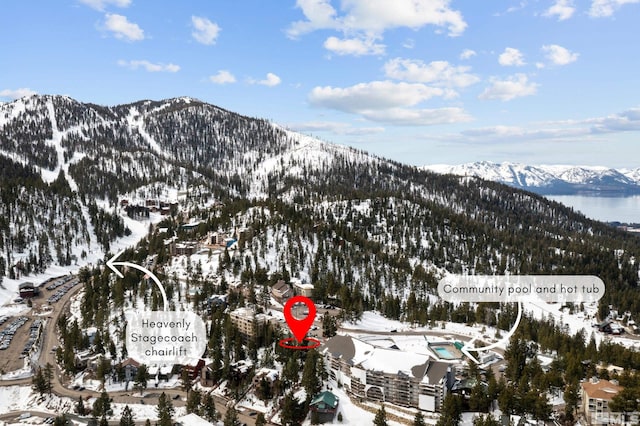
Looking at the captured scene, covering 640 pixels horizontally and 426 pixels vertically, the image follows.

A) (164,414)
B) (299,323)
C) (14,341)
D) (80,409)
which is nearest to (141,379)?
(80,409)

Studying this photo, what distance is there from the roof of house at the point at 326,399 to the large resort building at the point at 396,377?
3241mm

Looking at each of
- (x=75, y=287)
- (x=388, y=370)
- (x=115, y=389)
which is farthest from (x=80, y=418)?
(x=75, y=287)

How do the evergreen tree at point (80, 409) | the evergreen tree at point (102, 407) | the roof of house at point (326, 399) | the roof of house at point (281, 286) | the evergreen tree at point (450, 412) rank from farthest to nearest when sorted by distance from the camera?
1. the roof of house at point (281, 286)
2. the roof of house at point (326, 399)
3. the evergreen tree at point (80, 409)
4. the evergreen tree at point (102, 407)
5. the evergreen tree at point (450, 412)

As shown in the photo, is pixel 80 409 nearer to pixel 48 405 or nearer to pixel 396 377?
pixel 48 405

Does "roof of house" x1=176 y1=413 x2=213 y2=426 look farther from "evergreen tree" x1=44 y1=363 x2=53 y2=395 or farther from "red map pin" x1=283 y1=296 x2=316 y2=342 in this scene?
"evergreen tree" x1=44 y1=363 x2=53 y2=395

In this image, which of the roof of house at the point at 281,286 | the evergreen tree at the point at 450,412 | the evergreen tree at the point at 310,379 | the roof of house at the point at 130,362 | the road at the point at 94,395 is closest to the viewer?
the evergreen tree at the point at 450,412

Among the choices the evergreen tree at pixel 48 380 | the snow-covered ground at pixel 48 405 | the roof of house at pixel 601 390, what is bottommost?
the snow-covered ground at pixel 48 405

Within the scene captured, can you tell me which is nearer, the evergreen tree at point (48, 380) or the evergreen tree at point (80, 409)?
the evergreen tree at point (80, 409)

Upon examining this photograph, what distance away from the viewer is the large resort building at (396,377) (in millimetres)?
45031

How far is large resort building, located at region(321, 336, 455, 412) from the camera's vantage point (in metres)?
45.0

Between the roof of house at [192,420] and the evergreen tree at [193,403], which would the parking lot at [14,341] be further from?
the roof of house at [192,420]

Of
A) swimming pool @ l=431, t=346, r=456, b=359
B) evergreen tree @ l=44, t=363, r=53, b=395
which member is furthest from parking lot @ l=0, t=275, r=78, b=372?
swimming pool @ l=431, t=346, r=456, b=359

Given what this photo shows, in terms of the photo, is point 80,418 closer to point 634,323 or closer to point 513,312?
point 513,312

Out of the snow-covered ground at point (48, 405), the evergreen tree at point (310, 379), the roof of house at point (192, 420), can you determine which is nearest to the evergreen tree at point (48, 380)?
the snow-covered ground at point (48, 405)
